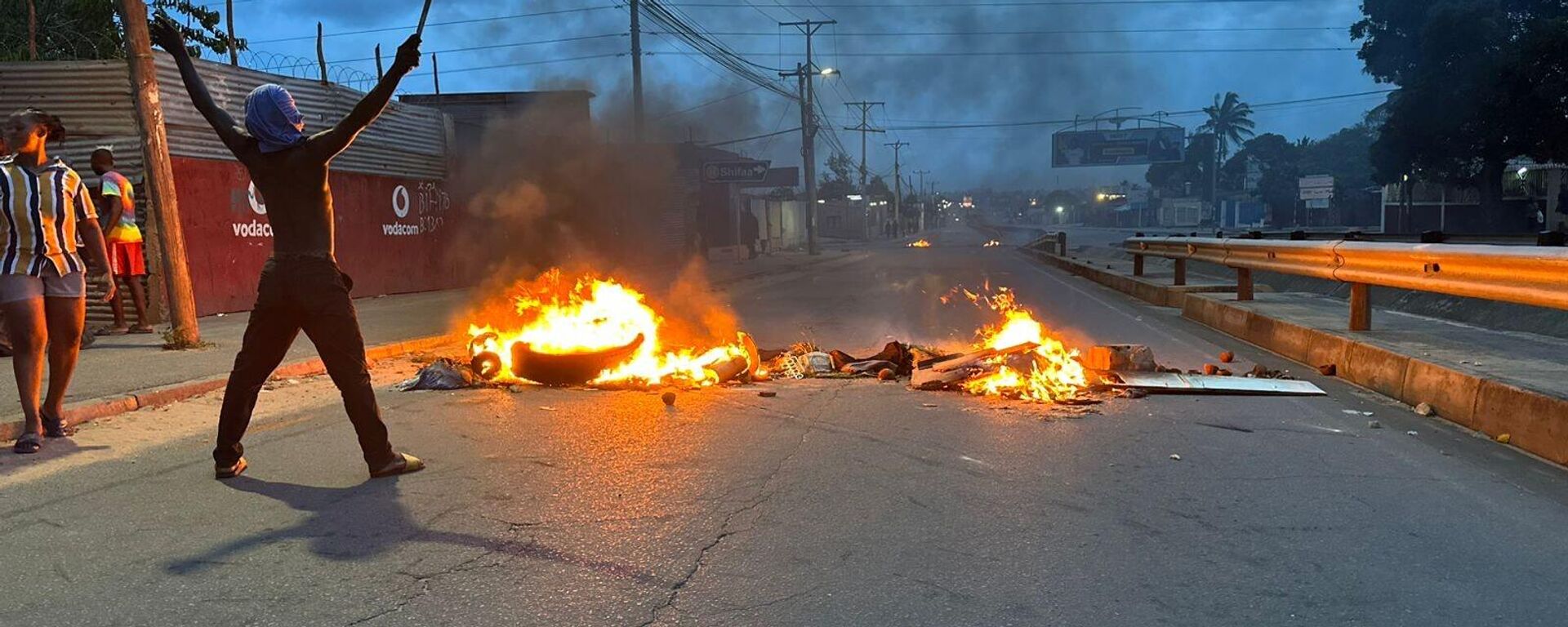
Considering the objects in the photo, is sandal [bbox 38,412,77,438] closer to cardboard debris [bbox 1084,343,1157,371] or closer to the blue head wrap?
the blue head wrap

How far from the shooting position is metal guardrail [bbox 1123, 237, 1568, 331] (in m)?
5.26

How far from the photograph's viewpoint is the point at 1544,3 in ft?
107

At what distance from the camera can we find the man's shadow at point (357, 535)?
3344 mm

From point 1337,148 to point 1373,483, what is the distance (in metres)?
96.9

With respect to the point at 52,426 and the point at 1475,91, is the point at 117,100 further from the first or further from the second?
the point at 1475,91

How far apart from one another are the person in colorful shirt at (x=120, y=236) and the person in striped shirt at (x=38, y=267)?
167 inches

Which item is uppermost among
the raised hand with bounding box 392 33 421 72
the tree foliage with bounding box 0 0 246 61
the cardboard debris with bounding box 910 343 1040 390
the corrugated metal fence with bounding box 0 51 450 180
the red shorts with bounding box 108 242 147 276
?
the tree foliage with bounding box 0 0 246 61

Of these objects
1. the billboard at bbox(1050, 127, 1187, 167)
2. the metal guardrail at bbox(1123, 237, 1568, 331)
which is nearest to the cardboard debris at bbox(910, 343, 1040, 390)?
the metal guardrail at bbox(1123, 237, 1568, 331)

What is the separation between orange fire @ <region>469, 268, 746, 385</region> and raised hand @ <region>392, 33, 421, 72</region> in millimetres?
2946

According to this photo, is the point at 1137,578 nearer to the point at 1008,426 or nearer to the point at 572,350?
the point at 1008,426

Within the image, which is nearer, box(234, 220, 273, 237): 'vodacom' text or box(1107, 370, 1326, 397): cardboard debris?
box(1107, 370, 1326, 397): cardboard debris

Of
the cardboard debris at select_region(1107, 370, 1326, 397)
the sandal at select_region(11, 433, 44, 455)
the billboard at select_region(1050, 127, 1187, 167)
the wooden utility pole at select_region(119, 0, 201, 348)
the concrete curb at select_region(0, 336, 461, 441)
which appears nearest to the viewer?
the sandal at select_region(11, 433, 44, 455)

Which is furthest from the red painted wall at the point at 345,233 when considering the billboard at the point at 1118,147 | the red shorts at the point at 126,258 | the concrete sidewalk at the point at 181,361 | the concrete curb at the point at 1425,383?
the billboard at the point at 1118,147

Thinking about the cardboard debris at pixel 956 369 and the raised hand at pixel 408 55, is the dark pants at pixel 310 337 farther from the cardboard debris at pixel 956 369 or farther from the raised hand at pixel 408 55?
the cardboard debris at pixel 956 369
